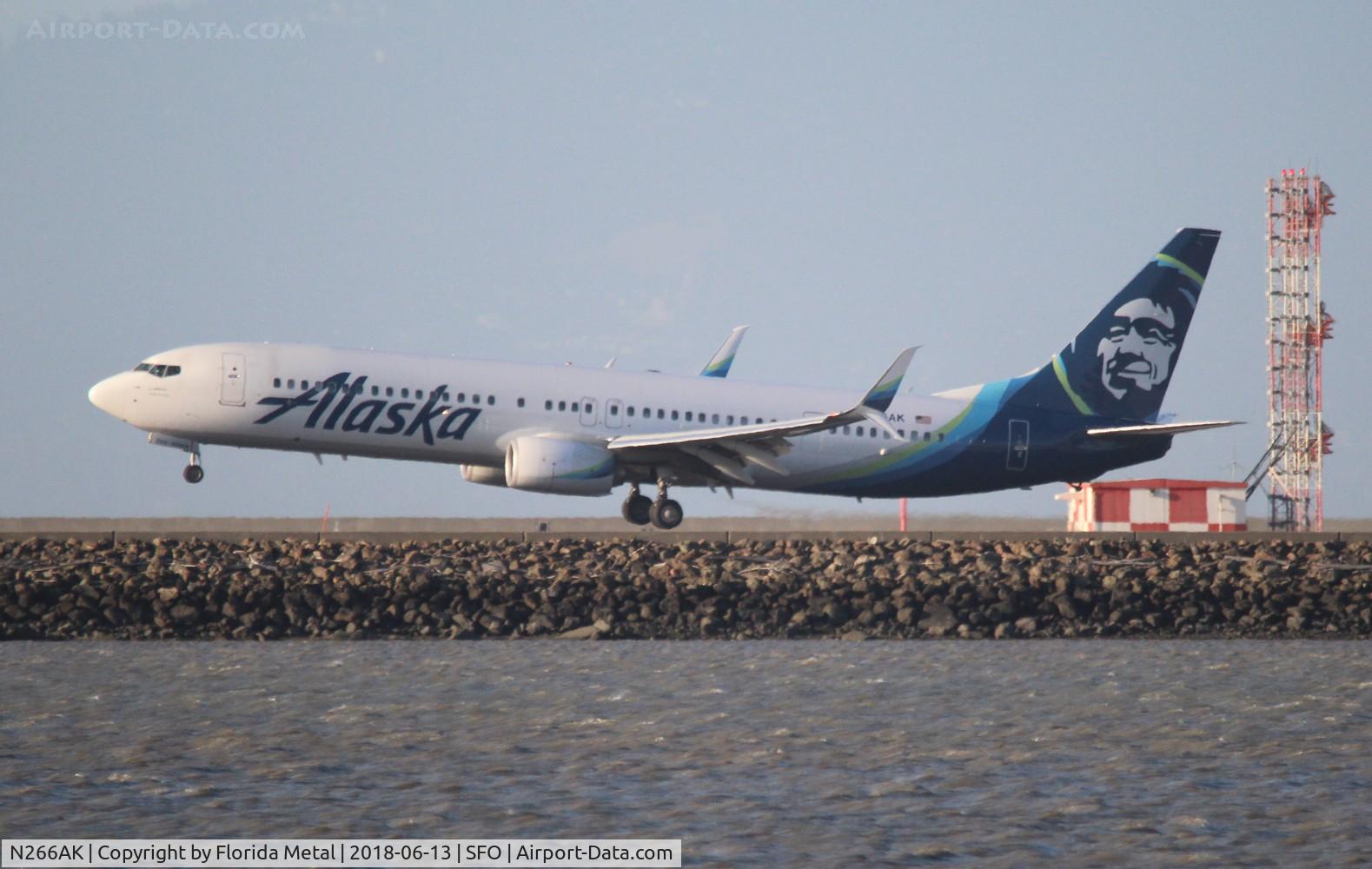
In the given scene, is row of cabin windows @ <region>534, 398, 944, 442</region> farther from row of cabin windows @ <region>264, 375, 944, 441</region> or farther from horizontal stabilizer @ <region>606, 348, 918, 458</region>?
horizontal stabilizer @ <region>606, 348, 918, 458</region>

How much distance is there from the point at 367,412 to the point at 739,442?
8015 millimetres

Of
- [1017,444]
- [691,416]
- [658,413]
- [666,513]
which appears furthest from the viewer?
[1017,444]

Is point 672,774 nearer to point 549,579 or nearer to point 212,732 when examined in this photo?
point 212,732

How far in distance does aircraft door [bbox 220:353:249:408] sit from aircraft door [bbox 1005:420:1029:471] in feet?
58.5

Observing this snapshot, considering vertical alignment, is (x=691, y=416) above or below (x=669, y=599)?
above

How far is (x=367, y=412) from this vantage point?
113 ft

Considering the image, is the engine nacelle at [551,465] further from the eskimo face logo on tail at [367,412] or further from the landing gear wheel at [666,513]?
the landing gear wheel at [666,513]

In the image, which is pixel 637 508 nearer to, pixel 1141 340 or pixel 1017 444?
pixel 1017 444

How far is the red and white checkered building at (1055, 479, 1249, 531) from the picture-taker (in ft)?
152

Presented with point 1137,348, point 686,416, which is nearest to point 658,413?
point 686,416

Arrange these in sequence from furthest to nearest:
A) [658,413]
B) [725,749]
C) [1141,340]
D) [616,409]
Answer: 1. [1141,340]
2. [658,413]
3. [616,409]
4. [725,749]

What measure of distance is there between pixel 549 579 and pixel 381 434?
7895 mm

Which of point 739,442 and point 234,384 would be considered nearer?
point 234,384

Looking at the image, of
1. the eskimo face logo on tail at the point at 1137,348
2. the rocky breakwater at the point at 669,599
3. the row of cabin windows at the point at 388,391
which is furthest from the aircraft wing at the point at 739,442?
the eskimo face logo on tail at the point at 1137,348
